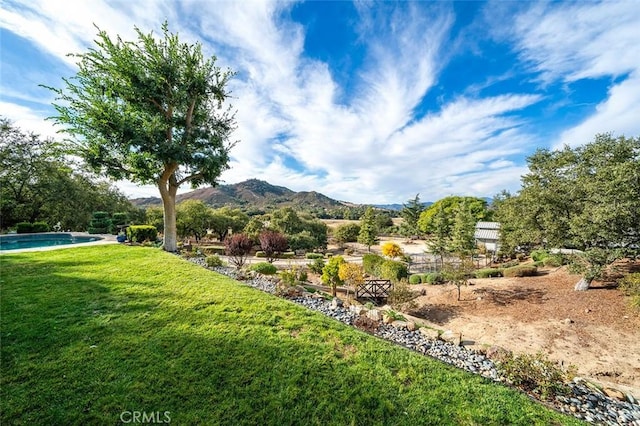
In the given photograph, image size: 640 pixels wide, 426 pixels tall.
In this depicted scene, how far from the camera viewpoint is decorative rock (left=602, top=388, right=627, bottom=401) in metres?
3.74

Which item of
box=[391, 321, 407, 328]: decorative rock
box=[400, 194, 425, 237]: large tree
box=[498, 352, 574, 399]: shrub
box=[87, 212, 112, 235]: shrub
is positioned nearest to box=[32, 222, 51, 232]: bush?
box=[87, 212, 112, 235]: shrub

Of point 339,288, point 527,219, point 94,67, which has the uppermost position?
point 94,67

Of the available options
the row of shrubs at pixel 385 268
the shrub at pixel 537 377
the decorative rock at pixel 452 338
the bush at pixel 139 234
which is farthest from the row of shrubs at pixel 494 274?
the bush at pixel 139 234

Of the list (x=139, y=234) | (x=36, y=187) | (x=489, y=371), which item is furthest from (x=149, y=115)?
(x=36, y=187)

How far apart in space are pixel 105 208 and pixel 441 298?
35.3m

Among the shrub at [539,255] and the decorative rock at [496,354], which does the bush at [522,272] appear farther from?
the decorative rock at [496,354]

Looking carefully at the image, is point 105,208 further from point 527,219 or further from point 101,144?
point 527,219

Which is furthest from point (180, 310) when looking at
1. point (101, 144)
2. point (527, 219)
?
point (527, 219)

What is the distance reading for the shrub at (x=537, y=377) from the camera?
344 centimetres

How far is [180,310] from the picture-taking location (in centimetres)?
457

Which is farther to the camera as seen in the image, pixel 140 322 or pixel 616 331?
pixel 616 331

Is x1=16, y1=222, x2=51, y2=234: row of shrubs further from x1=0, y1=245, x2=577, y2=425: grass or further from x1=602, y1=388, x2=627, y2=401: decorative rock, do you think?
x1=602, y1=388, x2=627, y2=401: decorative rock

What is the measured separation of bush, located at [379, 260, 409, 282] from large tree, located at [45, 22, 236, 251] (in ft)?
37.6

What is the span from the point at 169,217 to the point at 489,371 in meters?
12.3
